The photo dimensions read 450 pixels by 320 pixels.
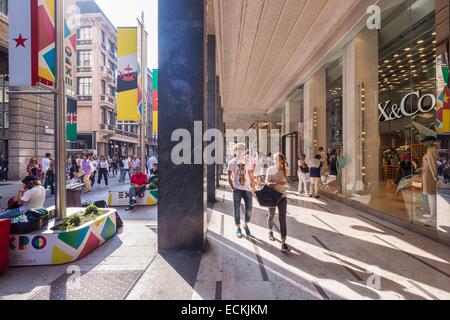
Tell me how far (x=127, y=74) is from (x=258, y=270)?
30.0 ft

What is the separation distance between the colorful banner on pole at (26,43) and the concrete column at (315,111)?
36.8ft

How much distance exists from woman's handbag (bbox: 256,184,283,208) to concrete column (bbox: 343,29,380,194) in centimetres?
596

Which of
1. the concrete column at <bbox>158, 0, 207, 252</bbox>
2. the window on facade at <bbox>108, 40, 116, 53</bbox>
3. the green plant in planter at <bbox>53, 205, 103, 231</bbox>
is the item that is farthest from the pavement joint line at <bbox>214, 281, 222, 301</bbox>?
the window on facade at <bbox>108, 40, 116, 53</bbox>

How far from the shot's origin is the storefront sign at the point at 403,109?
689cm

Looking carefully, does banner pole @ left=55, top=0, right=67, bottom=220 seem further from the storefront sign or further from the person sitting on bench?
the storefront sign

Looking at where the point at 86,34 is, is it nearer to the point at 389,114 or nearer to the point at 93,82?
the point at 93,82

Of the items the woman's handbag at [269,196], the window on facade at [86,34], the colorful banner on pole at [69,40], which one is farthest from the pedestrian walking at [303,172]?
the window on facade at [86,34]

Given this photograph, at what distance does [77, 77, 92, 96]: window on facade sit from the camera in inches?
1533

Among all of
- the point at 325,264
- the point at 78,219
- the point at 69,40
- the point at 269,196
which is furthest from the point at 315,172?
the point at 69,40

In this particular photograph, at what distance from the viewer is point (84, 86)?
39.1 metres

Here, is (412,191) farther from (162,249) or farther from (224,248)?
(162,249)
